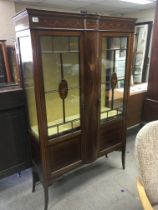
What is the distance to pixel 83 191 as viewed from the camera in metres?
1.99

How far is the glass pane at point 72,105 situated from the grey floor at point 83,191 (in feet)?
2.79

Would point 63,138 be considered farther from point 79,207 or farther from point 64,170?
point 79,207

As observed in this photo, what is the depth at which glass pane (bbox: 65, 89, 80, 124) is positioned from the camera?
176cm

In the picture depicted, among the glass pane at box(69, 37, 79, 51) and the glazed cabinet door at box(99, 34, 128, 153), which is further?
the glazed cabinet door at box(99, 34, 128, 153)

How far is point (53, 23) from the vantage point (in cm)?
135

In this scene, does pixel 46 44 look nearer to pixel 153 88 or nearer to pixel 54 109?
pixel 54 109

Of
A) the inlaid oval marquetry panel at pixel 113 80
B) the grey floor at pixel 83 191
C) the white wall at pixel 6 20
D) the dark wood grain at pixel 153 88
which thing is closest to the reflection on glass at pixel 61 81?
the inlaid oval marquetry panel at pixel 113 80

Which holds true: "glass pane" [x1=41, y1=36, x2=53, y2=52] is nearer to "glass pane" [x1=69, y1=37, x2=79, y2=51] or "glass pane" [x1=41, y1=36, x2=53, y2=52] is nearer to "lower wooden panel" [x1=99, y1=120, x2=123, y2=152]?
"glass pane" [x1=69, y1=37, x2=79, y2=51]

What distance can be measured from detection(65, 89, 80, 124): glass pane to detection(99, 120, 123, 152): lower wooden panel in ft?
1.23

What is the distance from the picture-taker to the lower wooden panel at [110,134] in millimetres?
2047

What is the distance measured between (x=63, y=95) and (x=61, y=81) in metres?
0.13

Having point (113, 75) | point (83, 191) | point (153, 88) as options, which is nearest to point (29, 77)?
point (113, 75)

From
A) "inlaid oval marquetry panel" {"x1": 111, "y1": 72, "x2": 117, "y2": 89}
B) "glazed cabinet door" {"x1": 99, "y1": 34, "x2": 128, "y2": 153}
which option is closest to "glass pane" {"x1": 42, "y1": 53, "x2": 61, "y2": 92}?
"glazed cabinet door" {"x1": 99, "y1": 34, "x2": 128, "y2": 153}

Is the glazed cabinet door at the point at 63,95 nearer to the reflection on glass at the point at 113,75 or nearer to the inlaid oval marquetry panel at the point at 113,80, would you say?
the reflection on glass at the point at 113,75
